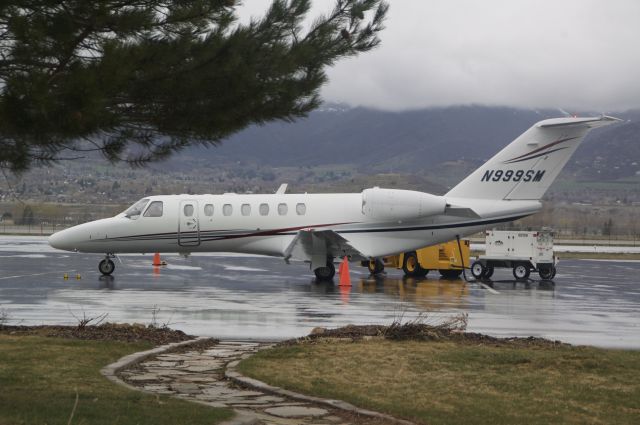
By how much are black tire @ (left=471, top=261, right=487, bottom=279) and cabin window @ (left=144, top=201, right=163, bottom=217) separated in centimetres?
983

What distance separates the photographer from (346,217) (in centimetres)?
2680

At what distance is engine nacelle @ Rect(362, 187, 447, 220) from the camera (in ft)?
85.8

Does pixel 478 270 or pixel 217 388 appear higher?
pixel 478 270

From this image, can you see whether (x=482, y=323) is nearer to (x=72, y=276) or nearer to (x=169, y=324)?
(x=169, y=324)

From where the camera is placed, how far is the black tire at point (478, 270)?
28.2 metres

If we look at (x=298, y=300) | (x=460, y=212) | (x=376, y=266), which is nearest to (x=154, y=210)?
(x=376, y=266)

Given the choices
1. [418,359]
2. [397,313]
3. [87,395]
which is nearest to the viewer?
[87,395]

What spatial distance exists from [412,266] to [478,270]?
2.14 m

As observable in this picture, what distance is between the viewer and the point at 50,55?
26.2 ft

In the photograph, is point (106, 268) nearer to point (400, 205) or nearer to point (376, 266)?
point (376, 266)

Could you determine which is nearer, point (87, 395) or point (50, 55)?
point (50, 55)

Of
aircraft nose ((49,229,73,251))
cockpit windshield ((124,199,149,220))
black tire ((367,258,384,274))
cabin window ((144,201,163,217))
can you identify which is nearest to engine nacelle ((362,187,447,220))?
black tire ((367,258,384,274))

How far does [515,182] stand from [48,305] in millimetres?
14275

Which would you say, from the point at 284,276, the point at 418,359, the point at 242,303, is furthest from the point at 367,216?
the point at 418,359
